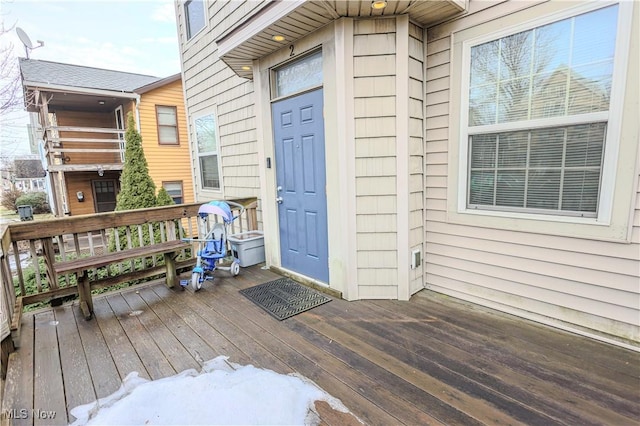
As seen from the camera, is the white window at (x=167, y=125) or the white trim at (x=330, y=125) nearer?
the white trim at (x=330, y=125)

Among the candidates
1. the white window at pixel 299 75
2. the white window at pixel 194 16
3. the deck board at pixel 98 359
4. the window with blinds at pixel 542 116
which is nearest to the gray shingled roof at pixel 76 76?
the white window at pixel 194 16

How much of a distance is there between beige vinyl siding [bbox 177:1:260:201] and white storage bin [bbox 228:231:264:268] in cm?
83

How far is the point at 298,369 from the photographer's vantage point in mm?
2002

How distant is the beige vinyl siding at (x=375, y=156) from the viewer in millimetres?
2729

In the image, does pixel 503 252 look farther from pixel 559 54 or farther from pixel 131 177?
pixel 131 177

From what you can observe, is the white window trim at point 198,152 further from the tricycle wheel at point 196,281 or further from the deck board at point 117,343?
the deck board at point 117,343

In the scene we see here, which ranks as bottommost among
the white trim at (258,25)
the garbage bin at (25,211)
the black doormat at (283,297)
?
the black doormat at (283,297)

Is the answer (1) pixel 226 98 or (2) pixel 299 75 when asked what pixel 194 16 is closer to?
(1) pixel 226 98

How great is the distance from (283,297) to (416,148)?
6.44ft

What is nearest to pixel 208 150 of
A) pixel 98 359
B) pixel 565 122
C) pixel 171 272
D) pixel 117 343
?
pixel 171 272

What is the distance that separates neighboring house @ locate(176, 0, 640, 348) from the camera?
2.11 metres

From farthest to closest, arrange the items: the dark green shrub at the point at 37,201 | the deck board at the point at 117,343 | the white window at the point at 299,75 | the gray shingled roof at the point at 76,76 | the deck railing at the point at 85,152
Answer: the dark green shrub at the point at 37,201, the deck railing at the point at 85,152, the gray shingled roof at the point at 76,76, the white window at the point at 299,75, the deck board at the point at 117,343

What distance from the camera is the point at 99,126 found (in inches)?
435

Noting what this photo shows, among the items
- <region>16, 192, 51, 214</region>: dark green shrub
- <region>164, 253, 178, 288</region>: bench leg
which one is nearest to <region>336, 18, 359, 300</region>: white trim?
<region>164, 253, 178, 288</region>: bench leg
